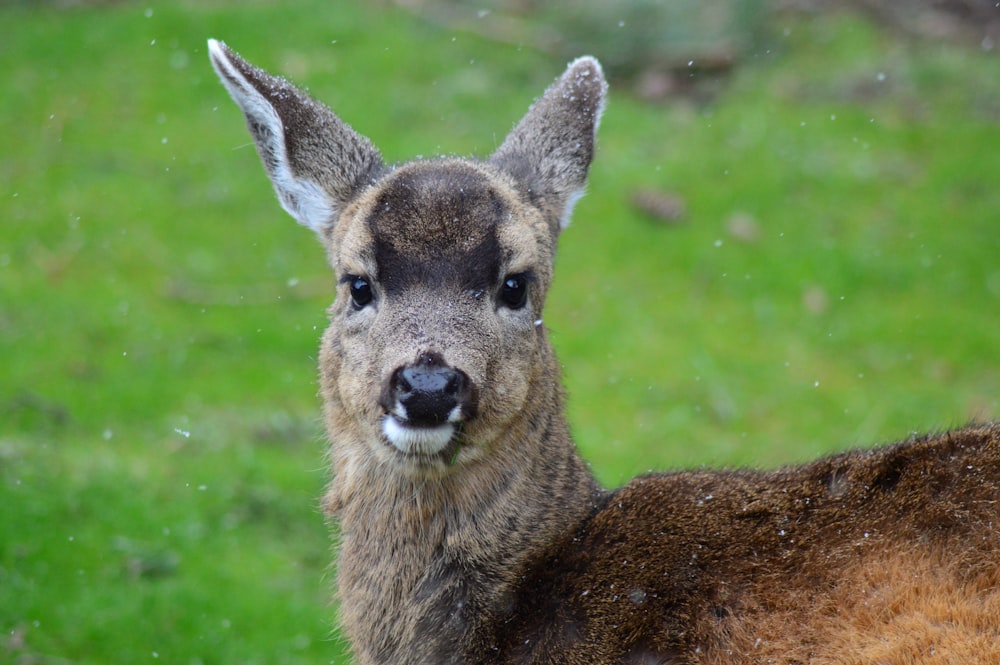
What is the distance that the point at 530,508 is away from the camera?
4922mm

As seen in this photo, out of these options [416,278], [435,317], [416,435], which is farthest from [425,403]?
[416,278]

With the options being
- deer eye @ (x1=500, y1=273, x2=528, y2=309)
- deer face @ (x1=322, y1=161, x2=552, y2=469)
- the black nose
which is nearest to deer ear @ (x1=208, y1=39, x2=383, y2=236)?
deer face @ (x1=322, y1=161, x2=552, y2=469)

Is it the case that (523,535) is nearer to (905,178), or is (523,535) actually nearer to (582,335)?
(582,335)

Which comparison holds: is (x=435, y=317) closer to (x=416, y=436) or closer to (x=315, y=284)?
(x=416, y=436)

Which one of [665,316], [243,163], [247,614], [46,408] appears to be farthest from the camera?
[243,163]

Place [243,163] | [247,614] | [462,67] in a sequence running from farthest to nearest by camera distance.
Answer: [462,67] < [243,163] < [247,614]

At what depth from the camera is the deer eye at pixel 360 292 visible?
4914 mm

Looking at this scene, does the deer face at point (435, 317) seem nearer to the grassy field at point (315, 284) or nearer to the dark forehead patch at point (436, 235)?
the dark forehead patch at point (436, 235)

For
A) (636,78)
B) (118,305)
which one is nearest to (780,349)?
(636,78)

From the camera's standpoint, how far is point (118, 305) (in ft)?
31.8

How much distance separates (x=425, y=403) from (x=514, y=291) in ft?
2.87

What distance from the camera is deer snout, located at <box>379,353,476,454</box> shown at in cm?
426

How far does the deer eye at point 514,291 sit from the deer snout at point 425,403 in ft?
1.99

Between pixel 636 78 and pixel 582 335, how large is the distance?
451 centimetres
